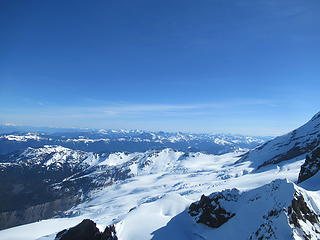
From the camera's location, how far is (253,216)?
34.6m

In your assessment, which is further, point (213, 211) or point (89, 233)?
point (213, 211)

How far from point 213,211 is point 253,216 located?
7.95 m

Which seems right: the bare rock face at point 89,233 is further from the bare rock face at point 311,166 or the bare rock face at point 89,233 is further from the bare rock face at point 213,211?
the bare rock face at point 311,166

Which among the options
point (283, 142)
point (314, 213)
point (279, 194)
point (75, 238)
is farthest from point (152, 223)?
point (283, 142)

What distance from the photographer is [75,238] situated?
41.0 metres

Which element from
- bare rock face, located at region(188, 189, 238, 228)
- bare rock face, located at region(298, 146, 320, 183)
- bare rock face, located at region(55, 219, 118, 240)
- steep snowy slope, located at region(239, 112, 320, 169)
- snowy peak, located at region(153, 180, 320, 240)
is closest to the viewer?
snowy peak, located at region(153, 180, 320, 240)

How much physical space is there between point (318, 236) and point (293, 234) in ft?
14.5

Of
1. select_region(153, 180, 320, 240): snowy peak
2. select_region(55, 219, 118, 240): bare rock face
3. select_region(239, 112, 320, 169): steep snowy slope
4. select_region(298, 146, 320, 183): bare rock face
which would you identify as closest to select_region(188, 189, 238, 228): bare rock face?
select_region(153, 180, 320, 240): snowy peak

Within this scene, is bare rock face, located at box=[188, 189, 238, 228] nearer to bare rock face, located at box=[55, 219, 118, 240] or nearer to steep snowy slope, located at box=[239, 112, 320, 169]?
bare rock face, located at box=[55, 219, 118, 240]

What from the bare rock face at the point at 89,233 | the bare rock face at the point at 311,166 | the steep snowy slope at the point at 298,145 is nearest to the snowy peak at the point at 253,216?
the bare rock face at the point at 89,233

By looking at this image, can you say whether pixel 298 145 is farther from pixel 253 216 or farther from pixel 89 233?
pixel 89 233

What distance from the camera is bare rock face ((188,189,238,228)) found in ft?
129

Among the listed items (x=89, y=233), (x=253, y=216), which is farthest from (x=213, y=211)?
(x=89, y=233)

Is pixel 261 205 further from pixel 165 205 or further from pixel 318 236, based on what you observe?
pixel 165 205
